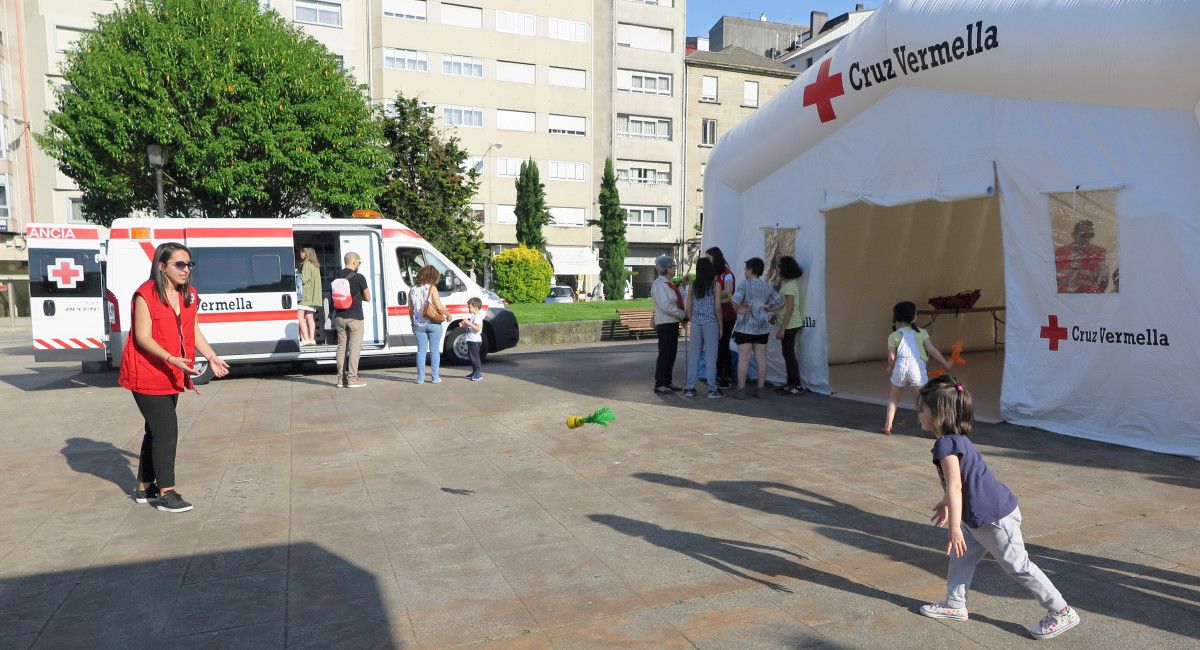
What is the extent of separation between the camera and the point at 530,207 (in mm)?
40469

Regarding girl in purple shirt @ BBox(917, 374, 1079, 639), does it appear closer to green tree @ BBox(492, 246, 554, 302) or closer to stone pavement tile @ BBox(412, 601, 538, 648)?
stone pavement tile @ BBox(412, 601, 538, 648)

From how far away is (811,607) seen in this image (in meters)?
3.53

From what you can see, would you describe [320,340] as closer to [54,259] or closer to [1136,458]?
[54,259]

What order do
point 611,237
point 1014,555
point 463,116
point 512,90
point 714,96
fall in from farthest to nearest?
point 714,96 → point 611,237 → point 512,90 → point 463,116 → point 1014,555

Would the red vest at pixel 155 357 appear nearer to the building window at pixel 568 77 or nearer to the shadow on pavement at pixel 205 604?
the shadow on pavement at pixel 205 604

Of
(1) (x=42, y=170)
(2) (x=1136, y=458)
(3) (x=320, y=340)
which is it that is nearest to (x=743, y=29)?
(1) (x=42, y=170)

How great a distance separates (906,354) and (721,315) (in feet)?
9.99

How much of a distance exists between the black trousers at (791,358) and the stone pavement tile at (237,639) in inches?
286

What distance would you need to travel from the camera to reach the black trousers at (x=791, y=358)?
31.3ft

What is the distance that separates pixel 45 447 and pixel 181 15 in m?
17.1

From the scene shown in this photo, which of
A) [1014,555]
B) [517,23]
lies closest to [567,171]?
[517,23]

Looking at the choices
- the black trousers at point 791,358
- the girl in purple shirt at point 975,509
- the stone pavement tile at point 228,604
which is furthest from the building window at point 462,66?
the girl in purple shirt at point 975,509

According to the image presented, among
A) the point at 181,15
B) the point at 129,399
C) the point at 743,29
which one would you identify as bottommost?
the point at 129,399

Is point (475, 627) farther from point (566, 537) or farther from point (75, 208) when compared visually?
point (75, 208)
